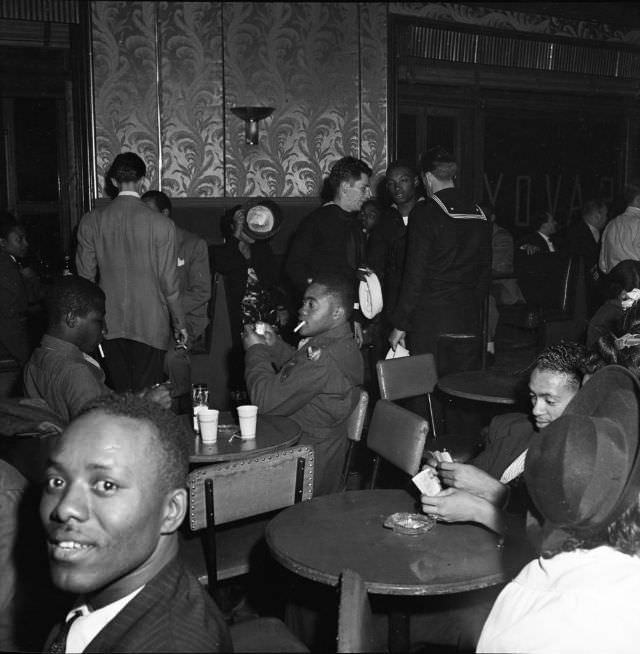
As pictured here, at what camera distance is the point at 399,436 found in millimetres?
3580

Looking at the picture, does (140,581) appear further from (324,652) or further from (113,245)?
(113,245)

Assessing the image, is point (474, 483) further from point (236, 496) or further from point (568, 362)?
point (236, 496)

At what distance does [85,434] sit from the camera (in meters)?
1.72

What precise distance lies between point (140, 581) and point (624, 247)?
6198 millimetres

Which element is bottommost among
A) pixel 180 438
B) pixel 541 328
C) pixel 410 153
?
pixel 541 328

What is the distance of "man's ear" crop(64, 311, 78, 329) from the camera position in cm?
375

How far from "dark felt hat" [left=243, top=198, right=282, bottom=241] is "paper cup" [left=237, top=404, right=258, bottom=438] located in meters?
3.21

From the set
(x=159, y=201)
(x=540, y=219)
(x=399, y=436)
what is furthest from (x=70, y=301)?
(x=540, y=219)

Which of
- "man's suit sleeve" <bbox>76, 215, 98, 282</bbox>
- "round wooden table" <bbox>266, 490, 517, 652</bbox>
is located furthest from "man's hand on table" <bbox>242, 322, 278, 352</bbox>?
"man's suit sleeve" <bbox>76, 215, 98, 282</bbox>

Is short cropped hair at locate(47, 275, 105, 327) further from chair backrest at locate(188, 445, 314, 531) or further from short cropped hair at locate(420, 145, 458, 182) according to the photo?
short cropped hair at locate(420, 145, 458, 182)

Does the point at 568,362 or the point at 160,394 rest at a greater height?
the point at 568,362

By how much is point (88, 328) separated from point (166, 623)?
7.99 feet

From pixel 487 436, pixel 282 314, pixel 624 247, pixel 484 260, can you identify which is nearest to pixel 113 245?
pixel 282 314

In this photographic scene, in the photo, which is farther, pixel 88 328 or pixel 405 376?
pixel 405 376
